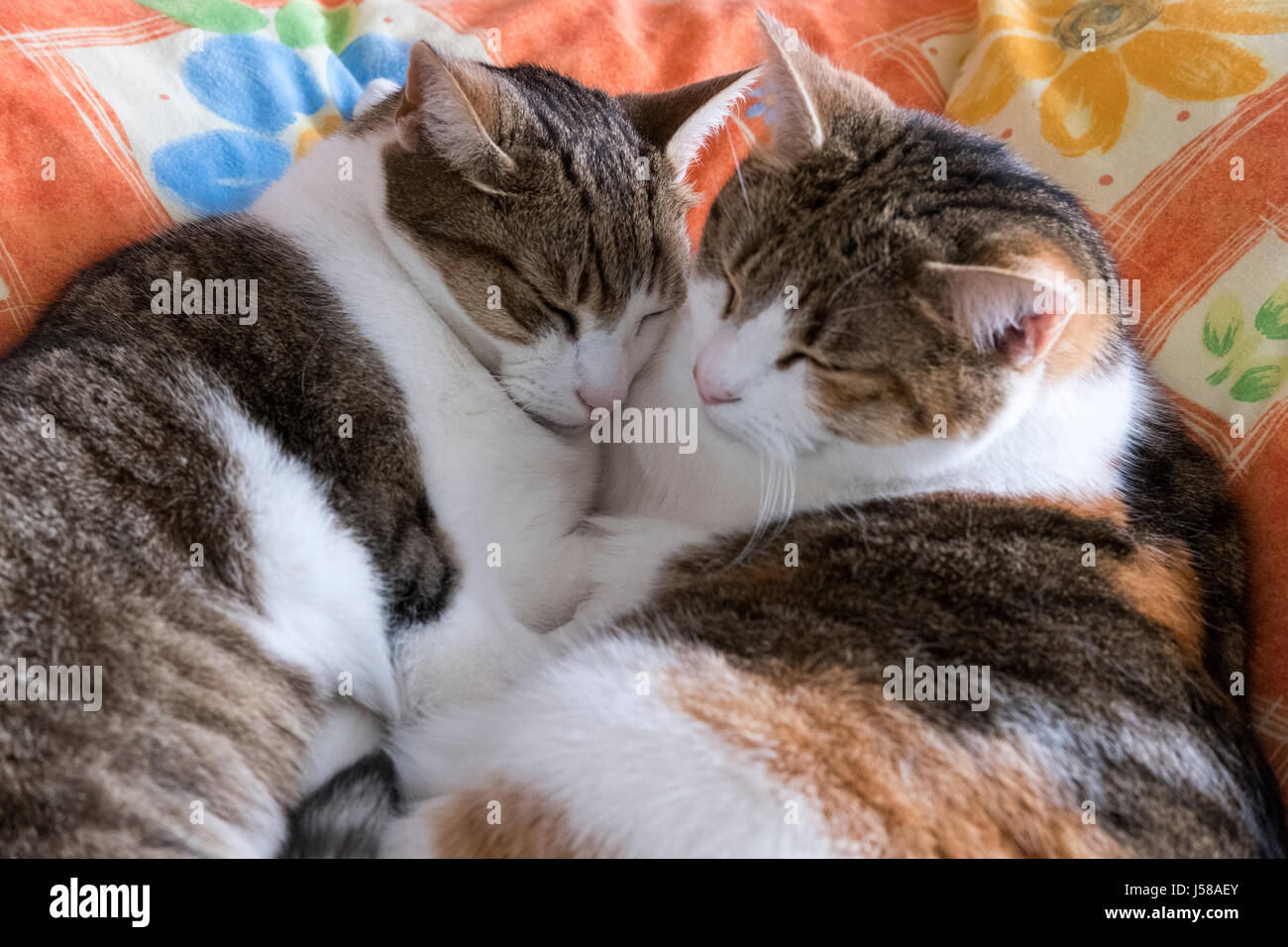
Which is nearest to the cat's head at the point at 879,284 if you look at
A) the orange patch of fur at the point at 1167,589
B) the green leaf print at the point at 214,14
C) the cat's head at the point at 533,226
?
the cat's head at the point at 533,226

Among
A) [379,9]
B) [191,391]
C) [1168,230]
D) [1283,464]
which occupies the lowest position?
[1283,464]

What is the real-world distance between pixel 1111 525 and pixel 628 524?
0.79m

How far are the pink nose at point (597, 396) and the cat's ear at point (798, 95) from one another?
19.7 inches

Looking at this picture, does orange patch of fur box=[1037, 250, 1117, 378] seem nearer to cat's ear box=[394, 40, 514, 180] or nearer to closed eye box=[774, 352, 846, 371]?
closed eye box=[774, 352, 846, 371]

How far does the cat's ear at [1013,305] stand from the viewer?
1256 millimetres

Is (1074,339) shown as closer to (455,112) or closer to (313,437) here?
(455,112)

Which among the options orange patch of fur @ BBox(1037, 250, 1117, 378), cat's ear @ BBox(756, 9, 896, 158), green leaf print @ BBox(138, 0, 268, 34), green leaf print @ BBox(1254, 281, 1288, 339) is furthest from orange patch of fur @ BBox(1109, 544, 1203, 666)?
green leaf print @ BBox(138, 0, 268, 34)

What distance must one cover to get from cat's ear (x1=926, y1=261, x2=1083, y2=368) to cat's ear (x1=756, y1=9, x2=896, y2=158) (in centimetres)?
38

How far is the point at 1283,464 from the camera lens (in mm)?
1617

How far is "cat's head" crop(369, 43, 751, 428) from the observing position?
1607mm
